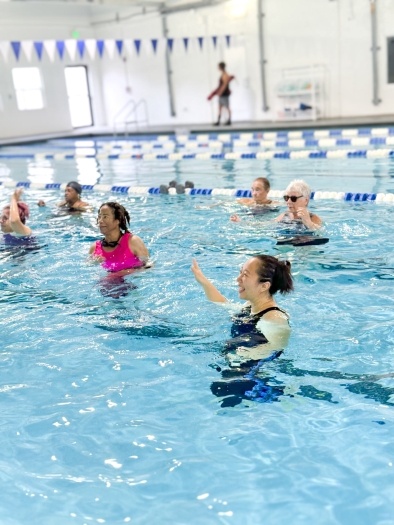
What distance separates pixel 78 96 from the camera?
2602cm

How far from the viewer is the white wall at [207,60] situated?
18.4m

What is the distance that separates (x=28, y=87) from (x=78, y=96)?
2.69 meters

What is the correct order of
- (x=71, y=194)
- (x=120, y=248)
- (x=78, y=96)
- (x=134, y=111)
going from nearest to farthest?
(x=120, y=248), (x=71, y=194), (x=134, y=111), (x=78, y=96)

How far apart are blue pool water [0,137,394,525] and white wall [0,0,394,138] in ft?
44.4

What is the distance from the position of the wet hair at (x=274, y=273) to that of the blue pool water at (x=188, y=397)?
18.4 inches

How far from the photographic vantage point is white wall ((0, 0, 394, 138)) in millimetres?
→ 18438

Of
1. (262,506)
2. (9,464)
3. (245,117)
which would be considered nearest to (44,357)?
(9,464)

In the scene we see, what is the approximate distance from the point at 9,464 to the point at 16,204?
387cm

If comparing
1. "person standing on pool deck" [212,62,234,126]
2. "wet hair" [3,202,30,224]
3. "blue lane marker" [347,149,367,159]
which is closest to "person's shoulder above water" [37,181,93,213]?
"wet hair" [3,202,30,224]

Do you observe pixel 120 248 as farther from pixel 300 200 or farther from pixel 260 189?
pixel 260 189

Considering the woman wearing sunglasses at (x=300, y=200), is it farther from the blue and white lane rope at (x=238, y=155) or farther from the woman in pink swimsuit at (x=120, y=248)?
the blue and white lane rope at (x=238, y=155)

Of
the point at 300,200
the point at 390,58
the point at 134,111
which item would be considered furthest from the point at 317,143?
the point at 134,111

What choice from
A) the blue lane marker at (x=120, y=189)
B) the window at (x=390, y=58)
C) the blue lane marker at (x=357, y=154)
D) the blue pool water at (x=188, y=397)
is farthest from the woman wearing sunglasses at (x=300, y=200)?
the window at (x=390, y=58)

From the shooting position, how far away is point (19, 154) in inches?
706
